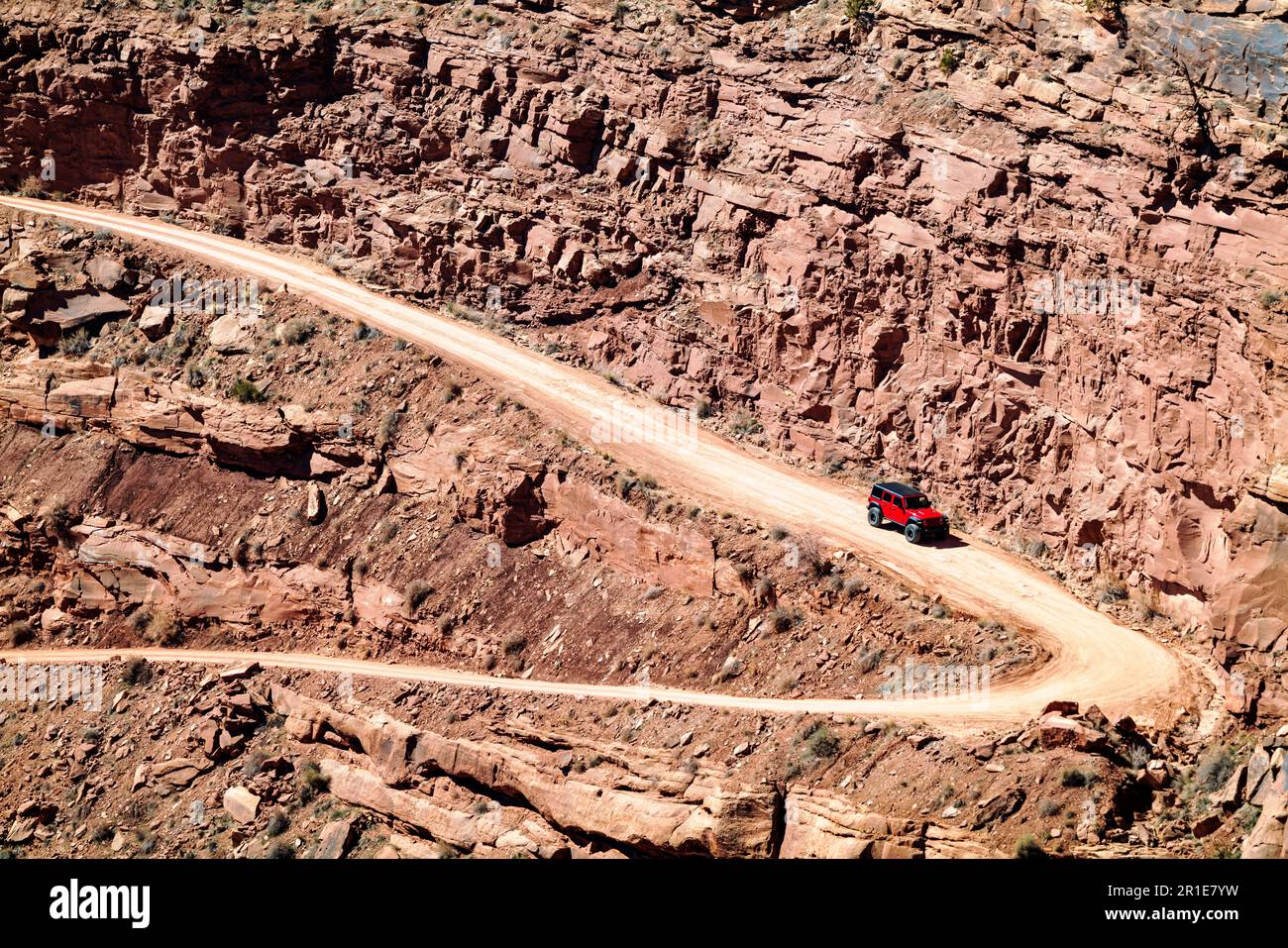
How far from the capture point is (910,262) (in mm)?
41062

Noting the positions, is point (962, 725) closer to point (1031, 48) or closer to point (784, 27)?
point (1031, 48)

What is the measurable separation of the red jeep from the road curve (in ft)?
1.43

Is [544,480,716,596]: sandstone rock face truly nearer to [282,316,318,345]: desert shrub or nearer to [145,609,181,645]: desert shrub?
[282,316,318,345]: desert shrub

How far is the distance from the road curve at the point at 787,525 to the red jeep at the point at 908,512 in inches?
17.2

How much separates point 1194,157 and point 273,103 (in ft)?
119

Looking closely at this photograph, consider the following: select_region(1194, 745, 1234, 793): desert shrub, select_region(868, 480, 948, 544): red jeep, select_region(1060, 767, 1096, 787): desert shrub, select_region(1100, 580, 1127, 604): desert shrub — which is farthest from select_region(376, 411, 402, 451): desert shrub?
select_region(1194, 745, 1234, 793): desert shrub

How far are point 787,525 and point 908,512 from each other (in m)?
3.31

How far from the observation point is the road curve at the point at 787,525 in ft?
102

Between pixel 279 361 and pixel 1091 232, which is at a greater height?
pixel 1091 232

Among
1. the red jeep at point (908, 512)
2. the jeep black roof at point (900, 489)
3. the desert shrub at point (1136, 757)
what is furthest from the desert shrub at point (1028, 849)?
the jeep black roof at point (900, 489)

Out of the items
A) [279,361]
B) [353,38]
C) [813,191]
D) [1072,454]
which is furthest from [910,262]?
[353,38]

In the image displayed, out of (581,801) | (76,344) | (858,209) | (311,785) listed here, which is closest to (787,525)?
(858,209)

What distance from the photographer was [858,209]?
42.5 meters

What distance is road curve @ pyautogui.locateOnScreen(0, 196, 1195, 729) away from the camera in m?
31.2
